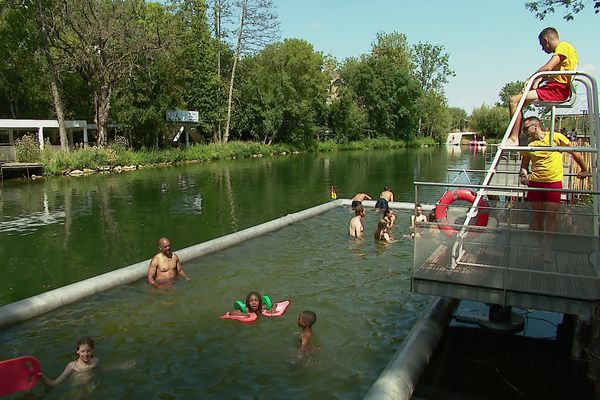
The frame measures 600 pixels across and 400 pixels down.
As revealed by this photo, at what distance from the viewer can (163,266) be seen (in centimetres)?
1020

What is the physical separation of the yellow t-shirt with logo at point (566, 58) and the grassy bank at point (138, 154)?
3351 centimetres

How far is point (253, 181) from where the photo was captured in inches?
1292

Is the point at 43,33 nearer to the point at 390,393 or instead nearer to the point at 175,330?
the point at 175,330

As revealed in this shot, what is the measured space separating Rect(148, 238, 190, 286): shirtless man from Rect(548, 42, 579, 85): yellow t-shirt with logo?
23.5 feet

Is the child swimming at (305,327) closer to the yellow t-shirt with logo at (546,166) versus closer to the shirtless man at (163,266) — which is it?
the shirtless man at (163,266)

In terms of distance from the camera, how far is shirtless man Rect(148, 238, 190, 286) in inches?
397

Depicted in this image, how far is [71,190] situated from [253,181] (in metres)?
10.5

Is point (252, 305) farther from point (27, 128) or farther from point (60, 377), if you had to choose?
point (27, 128)

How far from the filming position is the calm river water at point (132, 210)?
12.9 m

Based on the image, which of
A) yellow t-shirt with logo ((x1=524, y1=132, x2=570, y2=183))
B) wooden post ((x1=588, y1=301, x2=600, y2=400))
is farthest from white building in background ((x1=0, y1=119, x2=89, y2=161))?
wooden post ((x1=588, y1=301, x2=600, y2=400))

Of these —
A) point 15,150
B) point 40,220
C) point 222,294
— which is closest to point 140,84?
point 15,150

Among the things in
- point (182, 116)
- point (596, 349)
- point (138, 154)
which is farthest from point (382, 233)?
point (182, 116)

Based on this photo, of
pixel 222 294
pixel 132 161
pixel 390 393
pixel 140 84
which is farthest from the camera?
pixel 140 84

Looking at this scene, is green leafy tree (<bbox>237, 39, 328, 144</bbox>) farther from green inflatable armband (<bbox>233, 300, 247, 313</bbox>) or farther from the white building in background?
green inflatable armband (<bbox>233, 300, 247, 313</bbox>)
